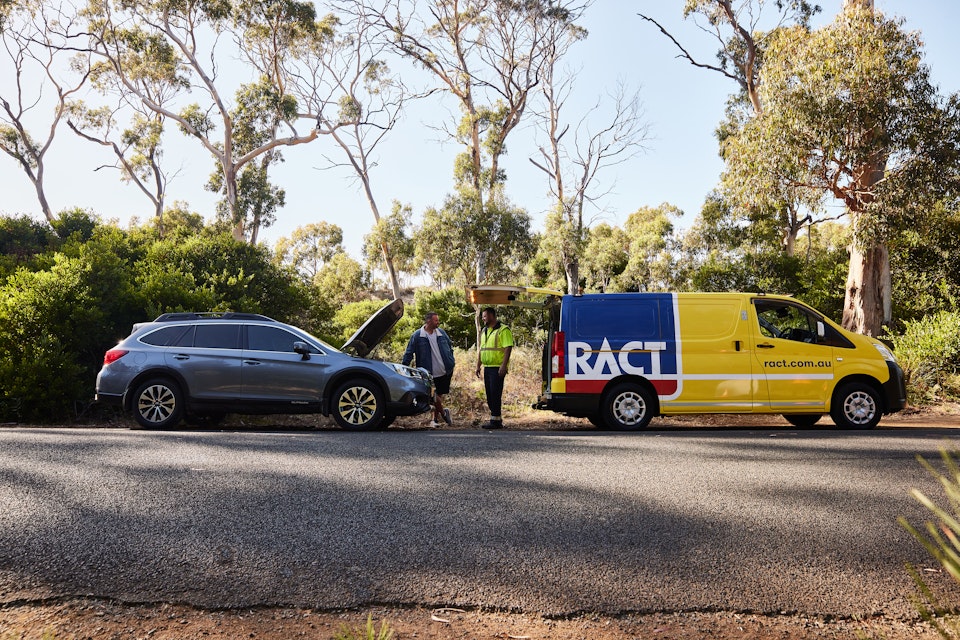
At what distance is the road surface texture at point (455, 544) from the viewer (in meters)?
3.38

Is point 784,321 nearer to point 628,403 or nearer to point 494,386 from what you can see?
point 628,403

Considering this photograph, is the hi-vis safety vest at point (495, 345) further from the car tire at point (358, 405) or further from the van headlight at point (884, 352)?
the van headlight at point (884, 352)

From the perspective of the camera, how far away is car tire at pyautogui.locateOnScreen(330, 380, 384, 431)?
996cm

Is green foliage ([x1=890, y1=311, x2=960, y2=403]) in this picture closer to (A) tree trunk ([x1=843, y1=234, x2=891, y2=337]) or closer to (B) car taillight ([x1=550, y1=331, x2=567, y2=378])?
(A) tree trunk ([x1=843, y1=234, x2=891, y2=337])

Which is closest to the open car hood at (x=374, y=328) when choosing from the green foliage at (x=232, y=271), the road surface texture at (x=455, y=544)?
the road surface texture at (x=455, y=544)

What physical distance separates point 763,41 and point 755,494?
23607mm

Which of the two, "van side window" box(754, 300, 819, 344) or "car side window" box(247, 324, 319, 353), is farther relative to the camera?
"car side window" box(247, 324, 319, 353)

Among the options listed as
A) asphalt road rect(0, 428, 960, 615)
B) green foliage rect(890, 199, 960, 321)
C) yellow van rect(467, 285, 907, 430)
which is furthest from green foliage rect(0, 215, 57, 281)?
green foliage rect(890, 199, 960, 321)

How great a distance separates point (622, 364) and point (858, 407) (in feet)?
11.2

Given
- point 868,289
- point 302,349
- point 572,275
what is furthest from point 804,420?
point 572,275

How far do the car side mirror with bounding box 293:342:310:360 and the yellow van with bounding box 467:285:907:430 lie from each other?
A: 3515 mm

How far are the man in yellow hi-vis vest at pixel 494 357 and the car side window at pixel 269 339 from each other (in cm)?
274

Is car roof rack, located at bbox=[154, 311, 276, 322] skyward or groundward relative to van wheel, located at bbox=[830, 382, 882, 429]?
skyward

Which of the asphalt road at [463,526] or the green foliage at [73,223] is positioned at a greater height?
the green foliage at [73,223]
